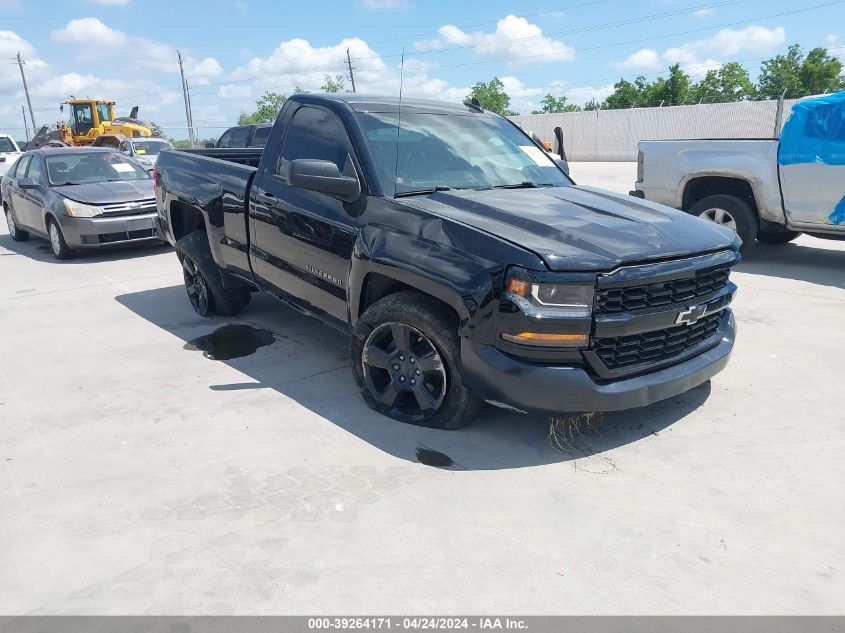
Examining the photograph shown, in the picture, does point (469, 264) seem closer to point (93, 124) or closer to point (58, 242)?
point (58, 242)

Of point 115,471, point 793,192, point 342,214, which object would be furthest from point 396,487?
point 793,192

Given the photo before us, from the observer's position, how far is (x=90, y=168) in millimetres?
10609

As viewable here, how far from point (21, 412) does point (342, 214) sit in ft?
8.08

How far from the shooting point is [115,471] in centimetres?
358

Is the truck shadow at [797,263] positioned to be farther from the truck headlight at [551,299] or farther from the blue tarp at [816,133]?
the truck headlight at [551,299]

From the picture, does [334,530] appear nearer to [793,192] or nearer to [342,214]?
[342,214]

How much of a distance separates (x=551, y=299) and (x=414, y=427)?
1225mm

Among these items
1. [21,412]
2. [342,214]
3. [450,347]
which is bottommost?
[21,412]

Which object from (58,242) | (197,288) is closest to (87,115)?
(58,242)

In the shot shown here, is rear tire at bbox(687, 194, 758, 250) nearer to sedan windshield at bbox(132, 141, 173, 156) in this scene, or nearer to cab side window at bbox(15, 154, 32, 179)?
cab side window at bbox(15, 154, 32, 179)

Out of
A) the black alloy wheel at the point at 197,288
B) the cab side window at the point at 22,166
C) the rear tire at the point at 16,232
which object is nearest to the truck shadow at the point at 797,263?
the black alloy wheel at the point at 197,288

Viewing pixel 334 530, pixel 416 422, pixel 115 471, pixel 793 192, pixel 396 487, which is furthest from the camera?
pixel 793 192

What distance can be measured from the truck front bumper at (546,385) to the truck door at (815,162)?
18.0ft
